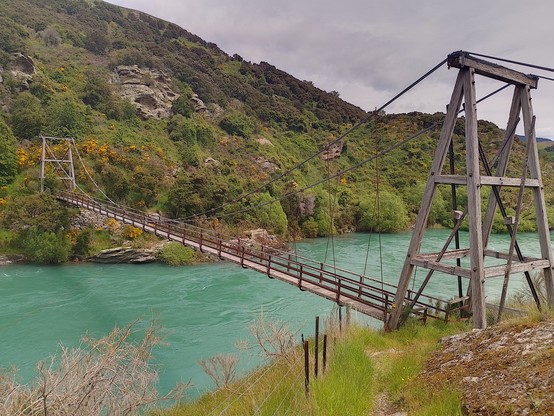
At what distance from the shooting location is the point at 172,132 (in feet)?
117

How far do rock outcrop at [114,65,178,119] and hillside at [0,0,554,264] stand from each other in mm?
171

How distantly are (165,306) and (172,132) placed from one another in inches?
981

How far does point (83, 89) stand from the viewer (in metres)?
35.5

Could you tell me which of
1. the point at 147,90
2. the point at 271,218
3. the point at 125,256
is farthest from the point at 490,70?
the point at 147,90

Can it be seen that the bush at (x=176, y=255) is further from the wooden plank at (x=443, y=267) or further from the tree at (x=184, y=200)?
the wooden plank at (x=443, y=267)

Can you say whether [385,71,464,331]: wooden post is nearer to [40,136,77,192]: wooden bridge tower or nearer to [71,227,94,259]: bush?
[71,227,94,259]: bush

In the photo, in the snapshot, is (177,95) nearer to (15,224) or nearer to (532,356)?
(15,224)

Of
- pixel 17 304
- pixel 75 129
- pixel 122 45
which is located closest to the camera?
pixel 17 304

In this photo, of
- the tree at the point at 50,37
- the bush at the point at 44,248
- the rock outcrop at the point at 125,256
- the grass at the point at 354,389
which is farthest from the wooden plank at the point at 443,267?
the tree at the point at 50,37

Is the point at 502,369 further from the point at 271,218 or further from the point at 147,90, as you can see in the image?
the point at 147,90

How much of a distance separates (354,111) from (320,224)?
43.7 meters

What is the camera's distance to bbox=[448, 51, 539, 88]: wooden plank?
5.94m

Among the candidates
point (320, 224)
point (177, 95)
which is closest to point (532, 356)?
point (320, 224)

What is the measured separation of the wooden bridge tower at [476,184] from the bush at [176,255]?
1596cm
